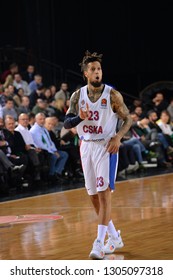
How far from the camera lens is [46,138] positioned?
1462 cm

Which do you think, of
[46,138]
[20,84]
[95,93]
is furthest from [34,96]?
[95,93]

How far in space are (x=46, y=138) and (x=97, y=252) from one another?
7.83 metres

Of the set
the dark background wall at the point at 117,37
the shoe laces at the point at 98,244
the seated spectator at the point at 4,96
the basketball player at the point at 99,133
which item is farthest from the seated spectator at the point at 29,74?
the shoe laces at the point at 98,244

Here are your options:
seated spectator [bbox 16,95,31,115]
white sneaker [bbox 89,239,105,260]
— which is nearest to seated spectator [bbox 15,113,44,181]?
seated spectator [bbox 16,95,31,115]

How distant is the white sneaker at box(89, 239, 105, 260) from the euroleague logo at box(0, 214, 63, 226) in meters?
2.71

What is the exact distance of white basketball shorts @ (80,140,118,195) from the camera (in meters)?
7.16

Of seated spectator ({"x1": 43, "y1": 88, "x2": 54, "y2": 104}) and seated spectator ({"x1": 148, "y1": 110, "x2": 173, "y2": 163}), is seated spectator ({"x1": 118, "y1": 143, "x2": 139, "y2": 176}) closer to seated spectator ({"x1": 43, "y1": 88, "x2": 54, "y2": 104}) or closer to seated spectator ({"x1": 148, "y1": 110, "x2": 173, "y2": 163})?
seated spectator ({"x1": 148, "y1": 110, "x2": 173, "y2": 163})

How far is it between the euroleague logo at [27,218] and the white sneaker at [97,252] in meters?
2.71

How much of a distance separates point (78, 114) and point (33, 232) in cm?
198

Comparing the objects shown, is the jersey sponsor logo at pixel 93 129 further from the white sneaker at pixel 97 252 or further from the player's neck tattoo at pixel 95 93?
the white sneaker at pixel 97 252

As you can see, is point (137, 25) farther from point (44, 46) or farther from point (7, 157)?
point (7, 157)

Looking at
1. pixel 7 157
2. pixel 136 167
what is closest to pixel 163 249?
pixel 7 157

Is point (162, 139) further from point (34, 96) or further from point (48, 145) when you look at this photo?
point (48, 145)
